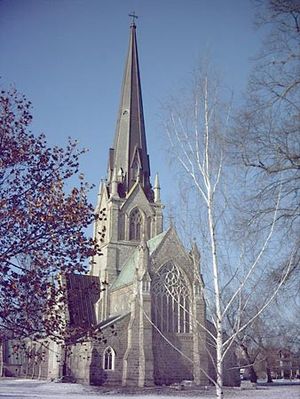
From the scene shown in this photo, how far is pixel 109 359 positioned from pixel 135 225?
47.9 feet

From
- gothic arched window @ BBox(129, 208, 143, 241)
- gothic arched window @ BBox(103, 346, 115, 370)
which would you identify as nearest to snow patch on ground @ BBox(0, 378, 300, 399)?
gothic arched window @ BBox(103, 346, 115, 370)

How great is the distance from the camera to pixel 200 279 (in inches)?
400

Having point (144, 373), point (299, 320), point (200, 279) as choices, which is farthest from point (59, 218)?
point (144, 373)

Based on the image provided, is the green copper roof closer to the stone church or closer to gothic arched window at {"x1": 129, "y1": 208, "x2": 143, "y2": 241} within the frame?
the stone church

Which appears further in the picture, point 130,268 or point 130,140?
point 130,140

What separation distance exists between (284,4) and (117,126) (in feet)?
135

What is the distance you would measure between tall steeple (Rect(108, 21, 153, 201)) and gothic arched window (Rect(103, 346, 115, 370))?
16243mm

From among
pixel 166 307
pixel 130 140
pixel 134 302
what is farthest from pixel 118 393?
pixel 130 140

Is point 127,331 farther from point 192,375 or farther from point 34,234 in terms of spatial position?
point 34,234

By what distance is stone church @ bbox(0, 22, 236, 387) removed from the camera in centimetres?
3142

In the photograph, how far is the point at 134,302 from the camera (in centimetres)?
3341

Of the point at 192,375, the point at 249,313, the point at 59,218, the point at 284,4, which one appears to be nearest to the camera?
the point at 284,4

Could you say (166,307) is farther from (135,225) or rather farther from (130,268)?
(135,225)

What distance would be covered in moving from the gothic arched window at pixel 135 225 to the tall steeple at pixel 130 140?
213cm
